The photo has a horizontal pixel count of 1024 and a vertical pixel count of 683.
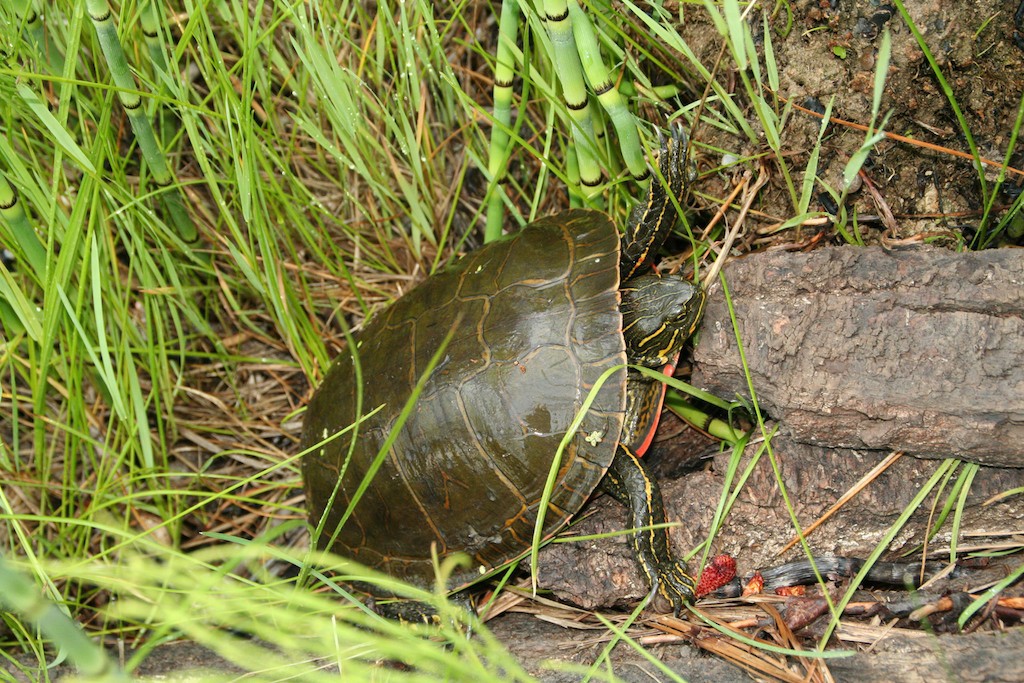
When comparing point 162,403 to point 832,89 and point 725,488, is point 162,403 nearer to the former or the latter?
point 725,488

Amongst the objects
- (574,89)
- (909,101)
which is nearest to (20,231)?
(574,89)

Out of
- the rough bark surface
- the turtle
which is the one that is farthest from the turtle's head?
the rough bark surface

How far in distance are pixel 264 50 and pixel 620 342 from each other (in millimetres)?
1848

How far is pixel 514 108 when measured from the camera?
3.08 m

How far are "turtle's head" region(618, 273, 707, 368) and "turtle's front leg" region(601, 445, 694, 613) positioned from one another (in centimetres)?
32

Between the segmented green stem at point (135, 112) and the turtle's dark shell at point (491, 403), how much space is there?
975mm

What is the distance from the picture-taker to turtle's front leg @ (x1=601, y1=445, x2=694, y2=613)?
2316 mm

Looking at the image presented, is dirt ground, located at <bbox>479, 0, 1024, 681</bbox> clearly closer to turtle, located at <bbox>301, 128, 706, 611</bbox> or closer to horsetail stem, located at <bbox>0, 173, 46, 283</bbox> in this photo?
turtle, located at <bbox>301, 128, 706, 611</bbox>

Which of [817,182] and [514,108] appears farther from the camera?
[514,108]

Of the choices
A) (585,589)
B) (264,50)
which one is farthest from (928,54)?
(264,50)

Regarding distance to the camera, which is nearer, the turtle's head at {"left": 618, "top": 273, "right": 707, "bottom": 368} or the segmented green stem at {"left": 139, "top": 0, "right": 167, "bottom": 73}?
the turtle's head at {"left": 618, "top": 273, "right": 707, "bottom": 368}

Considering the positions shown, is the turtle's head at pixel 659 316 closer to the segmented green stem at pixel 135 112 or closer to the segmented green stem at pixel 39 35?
the segmented green stem at pixel 135 112

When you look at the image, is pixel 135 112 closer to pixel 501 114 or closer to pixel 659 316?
pixel 501 114

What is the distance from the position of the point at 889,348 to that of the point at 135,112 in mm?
2488
